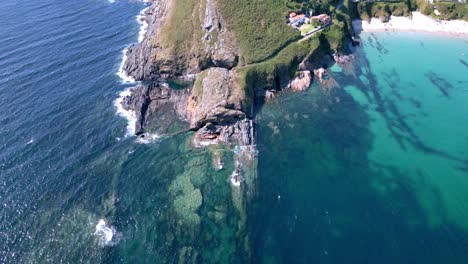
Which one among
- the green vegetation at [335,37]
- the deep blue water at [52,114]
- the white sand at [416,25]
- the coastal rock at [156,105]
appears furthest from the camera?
the white sand at [416,25]

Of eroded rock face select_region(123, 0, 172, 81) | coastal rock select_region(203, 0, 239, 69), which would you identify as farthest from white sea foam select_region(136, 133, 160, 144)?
coastal rock select_region(203, 0, 239, 69)

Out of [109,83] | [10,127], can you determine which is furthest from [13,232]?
[109,83]

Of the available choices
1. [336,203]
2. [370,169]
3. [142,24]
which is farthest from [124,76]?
[370,169]

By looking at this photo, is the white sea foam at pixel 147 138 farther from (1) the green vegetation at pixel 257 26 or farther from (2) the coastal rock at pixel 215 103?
(1) the green vegetation at pixel 257 26

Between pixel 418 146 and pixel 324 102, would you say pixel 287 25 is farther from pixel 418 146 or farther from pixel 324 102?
pixel 418 146

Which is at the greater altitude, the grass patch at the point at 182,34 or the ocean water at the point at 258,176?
the grass patch at the point at 182,34

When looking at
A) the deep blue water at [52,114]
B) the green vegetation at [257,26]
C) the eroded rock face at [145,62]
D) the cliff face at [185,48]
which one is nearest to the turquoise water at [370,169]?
the green vegetation at [257,26]
